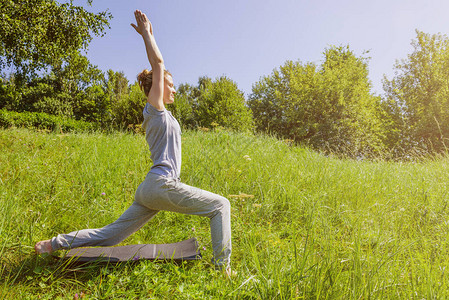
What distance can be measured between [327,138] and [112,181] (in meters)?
16.9

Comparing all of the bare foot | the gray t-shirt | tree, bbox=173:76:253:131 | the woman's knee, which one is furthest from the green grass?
tree, bbox=173:76:253:131

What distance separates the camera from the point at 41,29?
9.82 m

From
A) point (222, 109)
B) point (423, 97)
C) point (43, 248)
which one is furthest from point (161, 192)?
point (423, 97)

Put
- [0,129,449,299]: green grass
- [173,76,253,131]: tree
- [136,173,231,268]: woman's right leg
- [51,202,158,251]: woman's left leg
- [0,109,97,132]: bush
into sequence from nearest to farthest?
[0,129,449,299]: green grass, [136,173,231,268]: woman's right leg, [51,202,158,251]: woman's left leg, [0,109,97,132]: bush, [173,76,253,131]: tree

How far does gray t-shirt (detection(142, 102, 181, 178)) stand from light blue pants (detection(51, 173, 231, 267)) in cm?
9

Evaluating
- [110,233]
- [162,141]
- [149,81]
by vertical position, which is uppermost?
[149,81]

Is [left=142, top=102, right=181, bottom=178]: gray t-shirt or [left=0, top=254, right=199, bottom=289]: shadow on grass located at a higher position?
[left=142, top=102, right=181, bottom=178]: gray t-shirt

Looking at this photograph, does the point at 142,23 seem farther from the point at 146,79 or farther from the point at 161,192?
the point at 161,192

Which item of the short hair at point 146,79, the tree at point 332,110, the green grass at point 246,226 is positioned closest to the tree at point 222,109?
the tree at point 332,110

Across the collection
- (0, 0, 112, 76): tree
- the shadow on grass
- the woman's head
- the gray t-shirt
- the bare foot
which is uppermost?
(0, 0, 112, 76): tree

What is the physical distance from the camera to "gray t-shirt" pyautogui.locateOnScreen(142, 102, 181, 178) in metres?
2.34

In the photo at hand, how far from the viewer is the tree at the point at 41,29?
32.2 feet

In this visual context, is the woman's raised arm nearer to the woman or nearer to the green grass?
the woman

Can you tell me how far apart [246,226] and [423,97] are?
21132 mm
